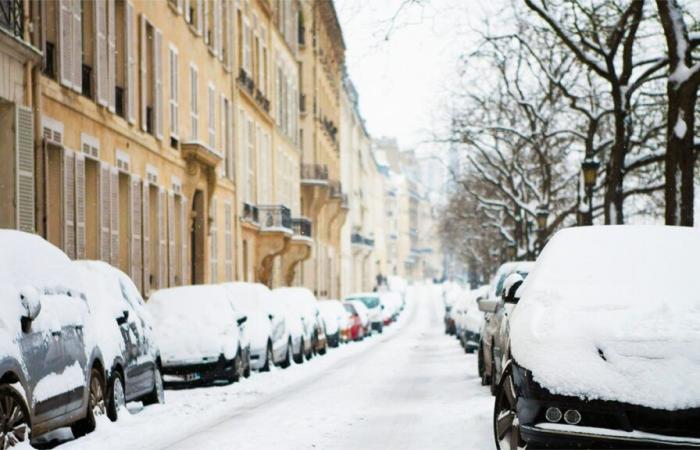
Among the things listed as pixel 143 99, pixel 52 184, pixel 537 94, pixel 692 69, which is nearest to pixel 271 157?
pixel 537 94

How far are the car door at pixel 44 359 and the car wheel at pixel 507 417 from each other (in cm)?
371

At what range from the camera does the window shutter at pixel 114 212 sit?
2648 centimetres

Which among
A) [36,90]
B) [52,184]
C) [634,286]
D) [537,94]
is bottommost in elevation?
[634,286]

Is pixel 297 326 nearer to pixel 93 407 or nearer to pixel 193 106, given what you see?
pixel 193 106

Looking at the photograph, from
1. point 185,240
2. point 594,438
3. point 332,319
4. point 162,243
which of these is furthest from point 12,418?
point 332,319

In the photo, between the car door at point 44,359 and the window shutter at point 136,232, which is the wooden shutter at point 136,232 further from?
the car door at point 44,359

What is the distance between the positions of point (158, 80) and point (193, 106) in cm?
495

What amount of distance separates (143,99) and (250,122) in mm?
16621

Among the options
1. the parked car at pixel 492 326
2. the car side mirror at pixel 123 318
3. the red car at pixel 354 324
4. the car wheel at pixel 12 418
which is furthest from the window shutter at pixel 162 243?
the car wheel at pixel 12 418

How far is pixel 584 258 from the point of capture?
9914mm

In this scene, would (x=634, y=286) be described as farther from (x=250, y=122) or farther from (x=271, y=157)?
(x=271, y=157)

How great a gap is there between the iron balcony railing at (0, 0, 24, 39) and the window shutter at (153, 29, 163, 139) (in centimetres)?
1019

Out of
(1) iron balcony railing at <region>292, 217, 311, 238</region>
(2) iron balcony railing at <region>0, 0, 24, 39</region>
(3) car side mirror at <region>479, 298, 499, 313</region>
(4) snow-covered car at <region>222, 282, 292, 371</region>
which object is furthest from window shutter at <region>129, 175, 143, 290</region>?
(1) iron balcony railing at <region>292, 217, 311, 238</region>

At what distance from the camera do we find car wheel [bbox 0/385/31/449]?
32.2 ft
